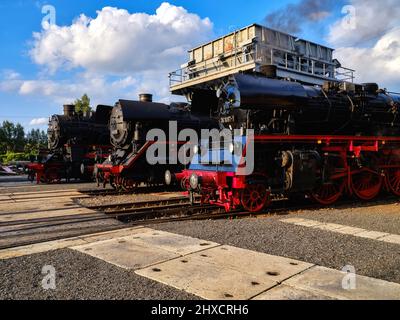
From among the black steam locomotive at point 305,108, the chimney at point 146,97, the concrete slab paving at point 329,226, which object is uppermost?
the chimney at point 146,97

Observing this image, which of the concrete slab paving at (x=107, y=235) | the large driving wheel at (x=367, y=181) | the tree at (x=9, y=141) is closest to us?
the concrete slab paving at (x=107, y=235)

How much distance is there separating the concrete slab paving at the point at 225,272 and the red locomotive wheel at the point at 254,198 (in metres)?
3.33

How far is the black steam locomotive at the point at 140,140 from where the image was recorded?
42.5ft

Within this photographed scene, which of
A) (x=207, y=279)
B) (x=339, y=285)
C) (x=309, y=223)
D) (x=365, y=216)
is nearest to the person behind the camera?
(x=339, y=285)

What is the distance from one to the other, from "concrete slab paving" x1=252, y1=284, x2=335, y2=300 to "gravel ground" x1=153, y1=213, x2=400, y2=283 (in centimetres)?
103

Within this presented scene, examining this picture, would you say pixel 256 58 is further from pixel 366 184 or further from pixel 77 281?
pixel 77 281

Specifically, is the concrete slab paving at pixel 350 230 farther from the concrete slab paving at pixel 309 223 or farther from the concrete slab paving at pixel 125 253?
the concrete slab paving at pixel 125 253

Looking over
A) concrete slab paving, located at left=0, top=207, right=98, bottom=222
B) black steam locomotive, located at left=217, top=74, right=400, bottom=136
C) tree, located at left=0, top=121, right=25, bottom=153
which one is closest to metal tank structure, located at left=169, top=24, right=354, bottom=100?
black steam locomotive, located at left=217, top=74, right=400, bottom=136

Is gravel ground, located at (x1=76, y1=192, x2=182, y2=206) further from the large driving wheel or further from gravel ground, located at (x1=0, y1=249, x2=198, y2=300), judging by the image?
gravel ground, located at (x1=0, y1=249, x2=198, y2=300)

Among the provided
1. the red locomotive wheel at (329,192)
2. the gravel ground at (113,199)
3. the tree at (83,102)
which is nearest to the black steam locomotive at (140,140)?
the gravel ground at (113,199)

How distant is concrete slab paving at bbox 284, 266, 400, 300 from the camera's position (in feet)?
11.9

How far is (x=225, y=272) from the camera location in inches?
170

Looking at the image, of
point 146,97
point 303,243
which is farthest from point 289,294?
point 146,97

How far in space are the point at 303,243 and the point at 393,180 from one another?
25.1 feet
